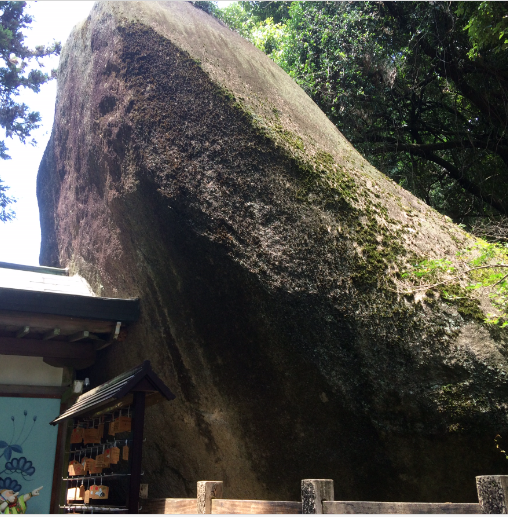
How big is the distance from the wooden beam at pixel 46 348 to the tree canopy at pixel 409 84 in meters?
6.73

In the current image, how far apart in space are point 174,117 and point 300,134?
141 cm

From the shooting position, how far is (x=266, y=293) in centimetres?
435

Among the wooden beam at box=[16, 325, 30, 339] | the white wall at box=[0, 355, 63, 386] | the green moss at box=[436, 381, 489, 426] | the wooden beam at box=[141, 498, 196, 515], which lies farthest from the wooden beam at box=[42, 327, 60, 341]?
the green moss at box=[436, 381, 489, 426]

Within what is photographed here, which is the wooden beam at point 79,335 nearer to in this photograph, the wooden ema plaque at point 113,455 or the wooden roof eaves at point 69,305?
the wooden roof eaves at point 69,305

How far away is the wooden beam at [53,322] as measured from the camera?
4906mm

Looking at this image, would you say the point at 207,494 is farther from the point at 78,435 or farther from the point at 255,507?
the point at 78,435

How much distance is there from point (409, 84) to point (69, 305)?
27.9 ft

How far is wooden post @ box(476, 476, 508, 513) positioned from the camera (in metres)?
2.44

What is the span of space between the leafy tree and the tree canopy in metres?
8.11

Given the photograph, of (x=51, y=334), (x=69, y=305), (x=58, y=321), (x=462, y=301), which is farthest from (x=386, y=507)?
(x=51, y=334)

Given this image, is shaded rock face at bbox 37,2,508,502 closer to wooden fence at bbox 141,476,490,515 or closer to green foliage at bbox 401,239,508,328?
green foliage at bbox 401,239,508,328

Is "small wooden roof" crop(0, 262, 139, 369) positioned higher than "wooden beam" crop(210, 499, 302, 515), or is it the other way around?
"small wooden roof" crop(0, 262, 139, 369)

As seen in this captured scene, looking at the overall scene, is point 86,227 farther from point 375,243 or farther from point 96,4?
point 375,243

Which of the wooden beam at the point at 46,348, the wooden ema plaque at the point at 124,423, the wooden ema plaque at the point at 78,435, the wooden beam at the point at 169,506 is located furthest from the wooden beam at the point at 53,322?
the wooden beam at the point at 169,506
